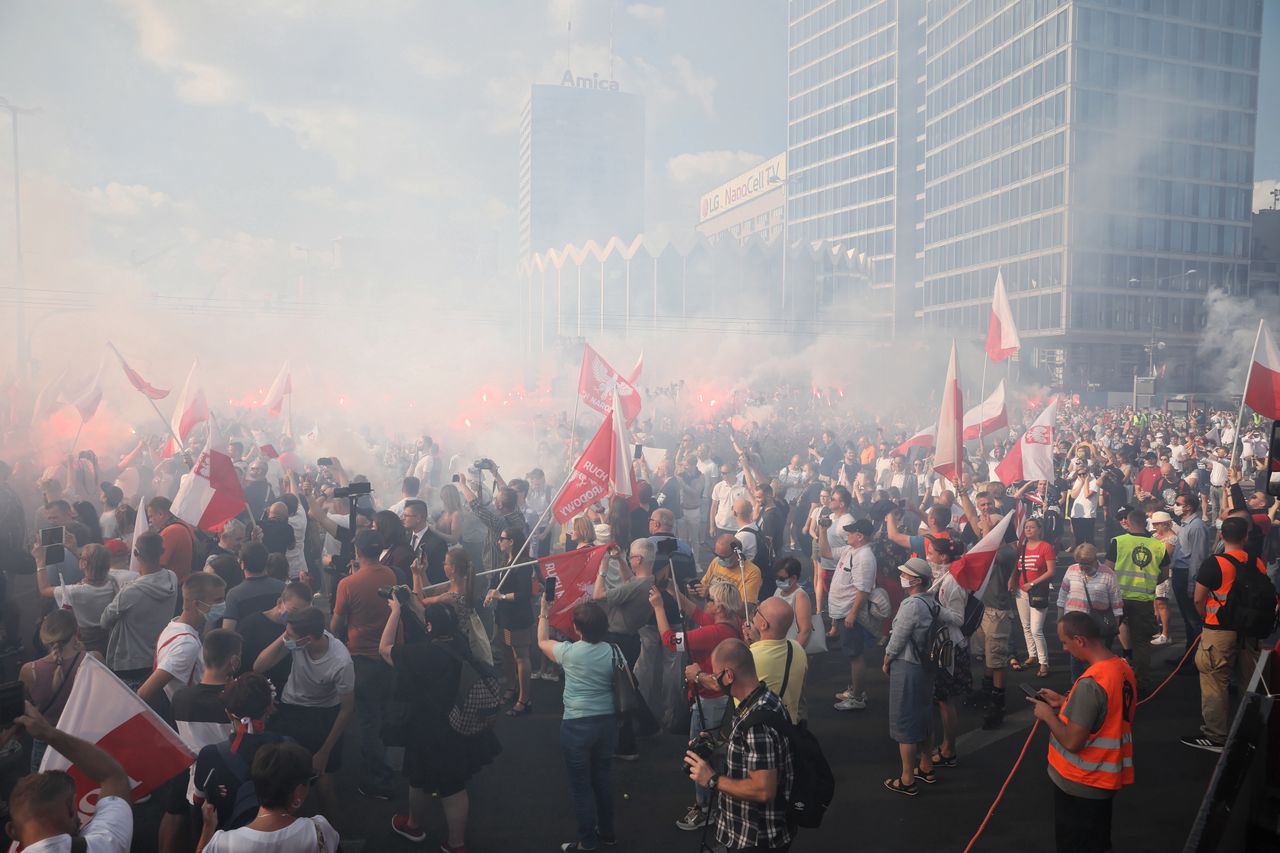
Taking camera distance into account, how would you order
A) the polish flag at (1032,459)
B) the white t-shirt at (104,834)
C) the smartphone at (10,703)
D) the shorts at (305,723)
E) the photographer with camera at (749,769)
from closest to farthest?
the white t-shirt at (104,834) < the smartphone at (10,703) < the photographer with camera at (749,769) < the shorts at (305,723) < the polish flag at (1032,459)

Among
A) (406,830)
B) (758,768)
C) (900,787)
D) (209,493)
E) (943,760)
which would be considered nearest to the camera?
(758,768)

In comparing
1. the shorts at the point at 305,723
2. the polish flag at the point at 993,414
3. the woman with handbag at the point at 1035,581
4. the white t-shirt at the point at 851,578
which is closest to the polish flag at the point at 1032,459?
the polish flag at the point at 993,414

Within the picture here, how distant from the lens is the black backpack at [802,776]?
3.92 metres

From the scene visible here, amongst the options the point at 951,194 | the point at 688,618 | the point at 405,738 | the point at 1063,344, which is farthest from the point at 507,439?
the point at 951,194

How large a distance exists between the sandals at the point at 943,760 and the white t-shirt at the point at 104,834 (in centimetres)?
551

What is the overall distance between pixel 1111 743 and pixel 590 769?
9.90 ft

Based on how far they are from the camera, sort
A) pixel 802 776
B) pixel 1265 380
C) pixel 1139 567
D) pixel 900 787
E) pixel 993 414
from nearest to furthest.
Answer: pixel 802 776 < pixel 900 787 < pixel 1139 567 < pixel 1265 380 < pixel 993 414

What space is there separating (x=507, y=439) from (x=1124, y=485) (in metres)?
15.2

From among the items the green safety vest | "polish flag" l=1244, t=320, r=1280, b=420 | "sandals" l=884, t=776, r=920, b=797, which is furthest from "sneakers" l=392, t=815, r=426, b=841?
"polish flag" l=1244, t=320, r=1280, b=420

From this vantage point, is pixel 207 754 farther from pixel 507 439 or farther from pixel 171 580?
pixel 507 439

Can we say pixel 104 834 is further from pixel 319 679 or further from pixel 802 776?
pixel 802 776

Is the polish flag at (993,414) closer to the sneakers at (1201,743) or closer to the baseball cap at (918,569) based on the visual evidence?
the sneakers at (1201,743)

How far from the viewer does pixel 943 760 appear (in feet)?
22.6

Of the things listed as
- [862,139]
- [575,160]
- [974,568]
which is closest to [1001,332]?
[974,568]
